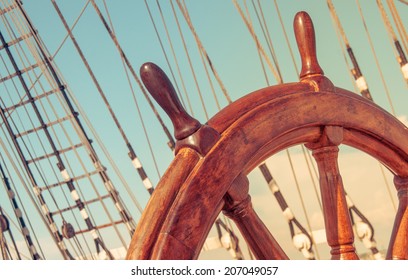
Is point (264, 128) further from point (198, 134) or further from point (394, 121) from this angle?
point (394, 121)

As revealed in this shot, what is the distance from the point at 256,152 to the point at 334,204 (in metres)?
0.16

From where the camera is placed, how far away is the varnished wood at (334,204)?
0.74 metres

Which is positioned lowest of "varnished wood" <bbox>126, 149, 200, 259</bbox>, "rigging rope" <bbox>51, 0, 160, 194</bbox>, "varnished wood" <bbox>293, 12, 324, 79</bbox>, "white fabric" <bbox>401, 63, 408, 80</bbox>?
"varnished wood" <bbox>126, 149, 200, 259</bbox>

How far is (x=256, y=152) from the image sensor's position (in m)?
0.63

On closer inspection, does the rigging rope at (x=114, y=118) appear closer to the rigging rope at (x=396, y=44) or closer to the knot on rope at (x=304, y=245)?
the knot on rope at (x=304, y=245)

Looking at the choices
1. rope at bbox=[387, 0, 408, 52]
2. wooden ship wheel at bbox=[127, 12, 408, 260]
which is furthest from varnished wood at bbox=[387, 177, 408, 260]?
rope at bbox=[387, 0, 408, 52]

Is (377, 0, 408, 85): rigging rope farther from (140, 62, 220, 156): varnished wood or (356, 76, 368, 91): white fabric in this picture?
(140, 62, 220, 156): varnished wood

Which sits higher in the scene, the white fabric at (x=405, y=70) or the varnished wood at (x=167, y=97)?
the white fabric at (x=405, y=70)

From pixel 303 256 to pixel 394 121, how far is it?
1946mm

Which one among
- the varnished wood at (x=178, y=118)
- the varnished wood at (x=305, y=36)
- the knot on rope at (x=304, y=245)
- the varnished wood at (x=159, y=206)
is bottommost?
the varnished wood at (x=159, y=206)

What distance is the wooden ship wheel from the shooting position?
57cm

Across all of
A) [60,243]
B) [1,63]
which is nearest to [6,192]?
[60,243]

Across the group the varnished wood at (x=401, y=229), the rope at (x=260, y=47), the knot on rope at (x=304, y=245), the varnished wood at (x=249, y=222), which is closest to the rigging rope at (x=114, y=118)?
the rope at (x=260, y=47)

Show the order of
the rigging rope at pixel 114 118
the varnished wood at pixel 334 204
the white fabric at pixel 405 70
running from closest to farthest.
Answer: the varnished wood at pixel 334 204 < the white fabric at pixel 405 70 < the rigging rope at pixel 114 118
